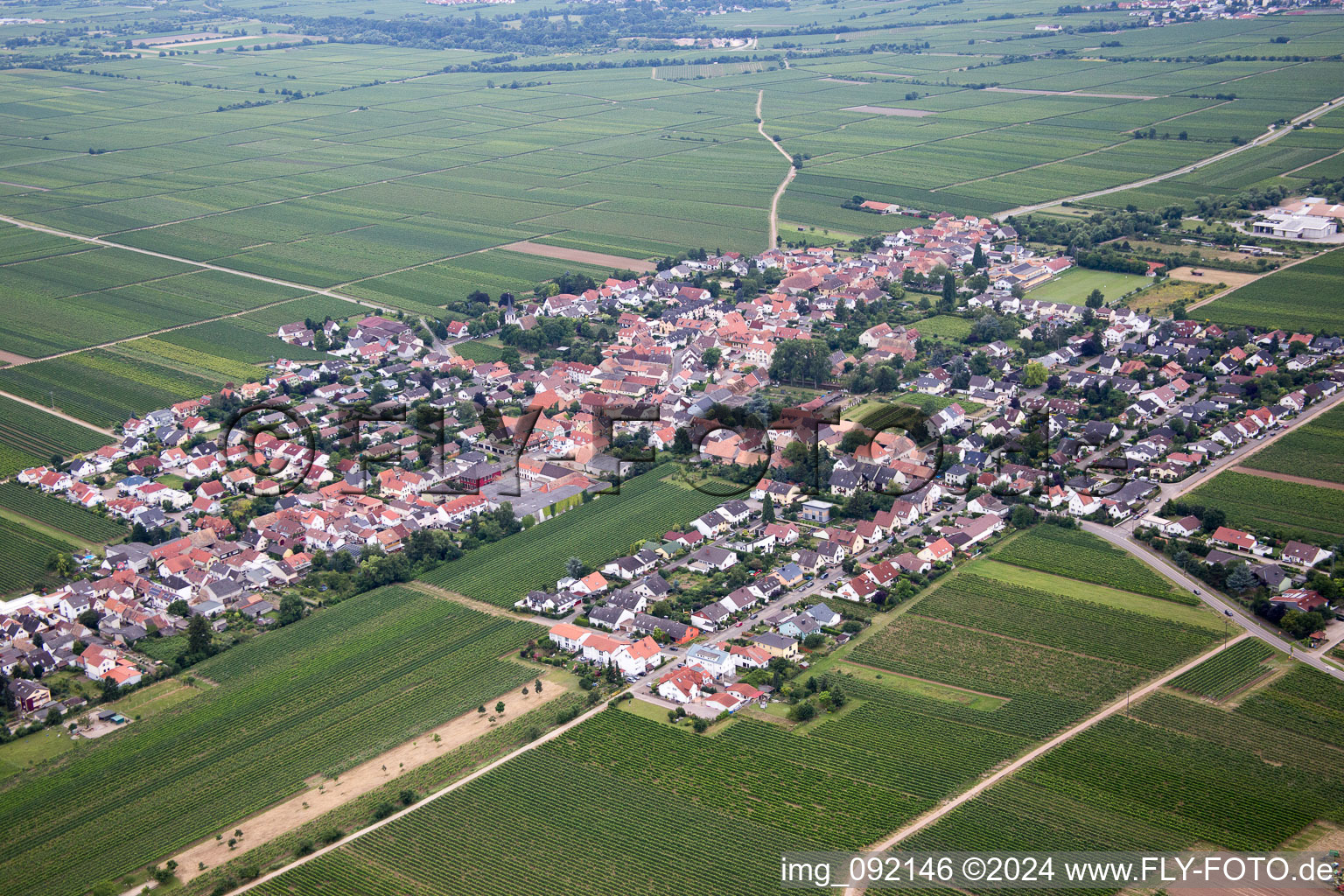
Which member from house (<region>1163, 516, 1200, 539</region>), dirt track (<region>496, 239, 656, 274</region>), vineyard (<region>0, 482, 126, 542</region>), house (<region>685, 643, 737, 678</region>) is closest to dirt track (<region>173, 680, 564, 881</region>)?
house (<region>685, 643, 737, 678</region>)

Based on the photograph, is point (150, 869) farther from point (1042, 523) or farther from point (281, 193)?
point (281, 193)

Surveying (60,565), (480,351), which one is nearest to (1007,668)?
(60,565)

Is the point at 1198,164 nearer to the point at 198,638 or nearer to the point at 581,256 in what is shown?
the point at 581,256

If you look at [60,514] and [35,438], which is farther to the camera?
[35,438]

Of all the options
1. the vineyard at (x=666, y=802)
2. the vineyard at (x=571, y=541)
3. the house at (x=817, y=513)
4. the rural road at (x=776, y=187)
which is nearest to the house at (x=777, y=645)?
the vineyard at (x=666, y=802)

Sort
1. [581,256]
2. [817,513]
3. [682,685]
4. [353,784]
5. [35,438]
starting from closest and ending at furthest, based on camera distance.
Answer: [353,784], [682,685], [817,513], [35,438], [581,256]

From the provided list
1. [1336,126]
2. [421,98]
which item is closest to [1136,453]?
[1336,126]
